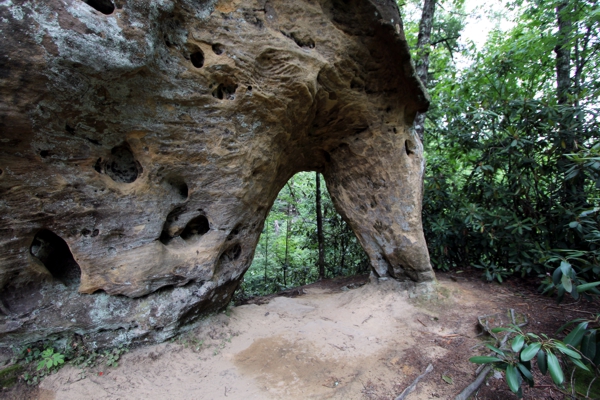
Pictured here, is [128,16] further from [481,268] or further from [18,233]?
[481,268]

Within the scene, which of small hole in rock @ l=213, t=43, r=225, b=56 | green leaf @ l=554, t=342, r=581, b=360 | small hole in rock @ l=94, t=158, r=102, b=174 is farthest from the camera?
small hole in rock @ l=213, t=43, r=225, b=56

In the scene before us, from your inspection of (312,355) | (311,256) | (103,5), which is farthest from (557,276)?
(311,256)

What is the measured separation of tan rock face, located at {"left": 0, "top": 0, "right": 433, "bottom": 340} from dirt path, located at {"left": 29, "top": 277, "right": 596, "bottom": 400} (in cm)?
42

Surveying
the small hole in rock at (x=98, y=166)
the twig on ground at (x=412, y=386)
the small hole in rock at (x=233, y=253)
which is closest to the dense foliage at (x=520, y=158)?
the twig on ground at (x=412, y=386)

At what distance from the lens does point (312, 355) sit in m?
3.07

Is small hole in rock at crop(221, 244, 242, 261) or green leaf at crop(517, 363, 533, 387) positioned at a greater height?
small hole in rock at crop(221, 244, 242, 261)

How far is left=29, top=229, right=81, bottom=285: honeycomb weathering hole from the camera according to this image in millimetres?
2816

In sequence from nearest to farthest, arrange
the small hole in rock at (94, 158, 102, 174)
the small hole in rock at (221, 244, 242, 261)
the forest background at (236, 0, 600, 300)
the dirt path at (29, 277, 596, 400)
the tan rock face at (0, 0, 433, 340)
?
the tan rock face at (0, 0, 433, 340) < the dirt path at (29, 277, 596, 400) < the small hole in rock at (94, 158, 102, 174) < the small hole in rock at (221, 244, 242, 261) < the forest background at (236, 0, 600, 300)

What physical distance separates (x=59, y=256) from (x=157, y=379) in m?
1.63

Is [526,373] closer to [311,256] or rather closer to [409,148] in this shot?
[409,148]

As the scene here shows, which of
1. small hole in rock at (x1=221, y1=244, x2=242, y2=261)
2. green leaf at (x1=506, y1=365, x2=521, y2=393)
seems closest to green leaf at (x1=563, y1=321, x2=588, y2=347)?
green leaf at (x1=506, y1=365, x2=521, y2=393)

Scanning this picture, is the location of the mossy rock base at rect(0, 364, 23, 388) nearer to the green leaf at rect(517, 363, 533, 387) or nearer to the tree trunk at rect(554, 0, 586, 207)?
the green leaf at rect(517, 363, 533, 387)

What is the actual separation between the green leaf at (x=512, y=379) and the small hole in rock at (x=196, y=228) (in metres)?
3.10

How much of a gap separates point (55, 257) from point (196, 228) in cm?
139
